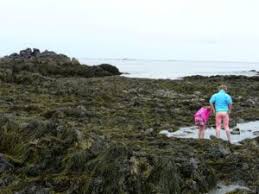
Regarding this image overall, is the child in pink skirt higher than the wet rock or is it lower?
higher

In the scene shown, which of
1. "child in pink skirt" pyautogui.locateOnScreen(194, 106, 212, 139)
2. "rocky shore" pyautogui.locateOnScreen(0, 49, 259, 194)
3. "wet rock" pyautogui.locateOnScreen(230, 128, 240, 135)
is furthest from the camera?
"wet rock" pyautogui.locateOnScreen(230, 128, 240, 135)

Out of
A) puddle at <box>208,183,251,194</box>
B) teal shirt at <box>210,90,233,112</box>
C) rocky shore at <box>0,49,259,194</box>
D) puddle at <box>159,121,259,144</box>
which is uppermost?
teal shirt at <box>210,90,233,112</box>

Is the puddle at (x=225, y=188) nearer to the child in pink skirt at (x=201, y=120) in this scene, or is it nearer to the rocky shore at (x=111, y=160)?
the rocky shore at (x=111, y=160)

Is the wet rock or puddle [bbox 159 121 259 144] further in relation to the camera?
the wet rock

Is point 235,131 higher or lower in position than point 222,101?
lower

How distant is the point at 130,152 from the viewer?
8656 mm

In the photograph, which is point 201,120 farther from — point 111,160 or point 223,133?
point 111,160

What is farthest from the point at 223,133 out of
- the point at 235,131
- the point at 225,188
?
the point at 225,188

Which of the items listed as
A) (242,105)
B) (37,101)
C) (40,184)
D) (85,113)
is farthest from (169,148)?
(242,105)

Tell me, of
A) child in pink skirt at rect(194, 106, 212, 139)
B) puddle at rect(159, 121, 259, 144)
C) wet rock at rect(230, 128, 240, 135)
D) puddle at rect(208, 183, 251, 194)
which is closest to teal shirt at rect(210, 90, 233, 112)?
child in pink skirt at rect(194, 106, 212, 139)

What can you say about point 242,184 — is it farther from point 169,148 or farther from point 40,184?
point 40,184

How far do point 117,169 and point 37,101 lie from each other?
11477 millimetres

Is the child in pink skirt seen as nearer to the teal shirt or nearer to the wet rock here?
the teal shirt

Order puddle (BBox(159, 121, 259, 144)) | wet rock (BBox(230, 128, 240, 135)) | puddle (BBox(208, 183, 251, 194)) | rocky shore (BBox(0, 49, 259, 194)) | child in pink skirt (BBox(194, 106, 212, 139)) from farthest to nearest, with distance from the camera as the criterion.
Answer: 1. wet rock (BBox(230, 128, 240, 135))
2. puddle (BBox(159, 121, 259, 144))
3. child in pink skirt (BBox(194, 106, 212, 139))
4. puddle (BBox(208, 183, 251, 194))
5. rocky shore (BBox(0, 49, 259, 194))
